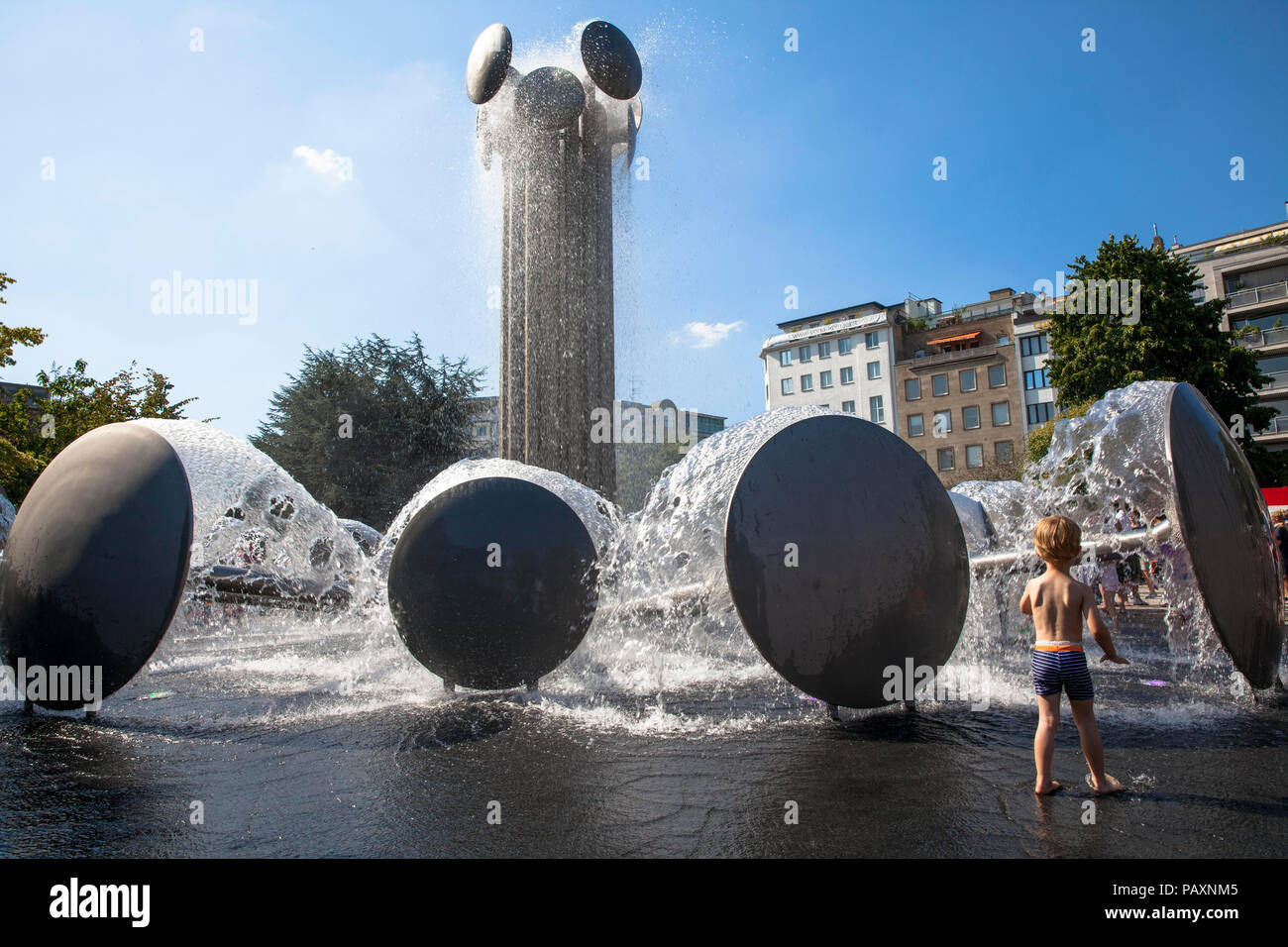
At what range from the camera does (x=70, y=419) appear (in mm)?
26391

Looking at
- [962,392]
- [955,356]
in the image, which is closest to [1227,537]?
[962,392]

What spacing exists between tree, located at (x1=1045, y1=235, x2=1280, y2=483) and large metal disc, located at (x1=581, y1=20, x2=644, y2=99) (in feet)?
62.9

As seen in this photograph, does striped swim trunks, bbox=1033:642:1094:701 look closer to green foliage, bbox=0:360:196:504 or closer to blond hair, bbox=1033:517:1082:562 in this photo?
blond hair, bbox=1033:517:1082:562

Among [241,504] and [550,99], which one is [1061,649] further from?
[550,99]

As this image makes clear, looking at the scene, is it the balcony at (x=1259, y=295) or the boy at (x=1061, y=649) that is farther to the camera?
the balcony at (x=1259, y=295)

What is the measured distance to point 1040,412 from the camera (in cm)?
5625

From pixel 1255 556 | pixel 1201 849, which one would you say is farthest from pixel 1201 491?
pixel 1201 849

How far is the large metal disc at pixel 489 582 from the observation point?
663cm

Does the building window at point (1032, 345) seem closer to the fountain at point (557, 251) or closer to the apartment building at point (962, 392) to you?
Answer: the apartment building at point (962, 392)

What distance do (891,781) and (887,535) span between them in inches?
65.2

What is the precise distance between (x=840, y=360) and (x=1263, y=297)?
28.7 meters

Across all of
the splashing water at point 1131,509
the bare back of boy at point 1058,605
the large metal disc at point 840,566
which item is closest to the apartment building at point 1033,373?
the splashing water at point 1131,509

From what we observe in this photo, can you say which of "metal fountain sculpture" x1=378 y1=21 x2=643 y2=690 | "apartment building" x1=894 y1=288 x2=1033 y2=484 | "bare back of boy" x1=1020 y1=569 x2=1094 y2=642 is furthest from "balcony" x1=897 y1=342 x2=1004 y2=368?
"bare back of boy" x1=1020 y1=569 x2=1094 y2=642

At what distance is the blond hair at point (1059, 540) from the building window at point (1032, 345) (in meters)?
58.7
